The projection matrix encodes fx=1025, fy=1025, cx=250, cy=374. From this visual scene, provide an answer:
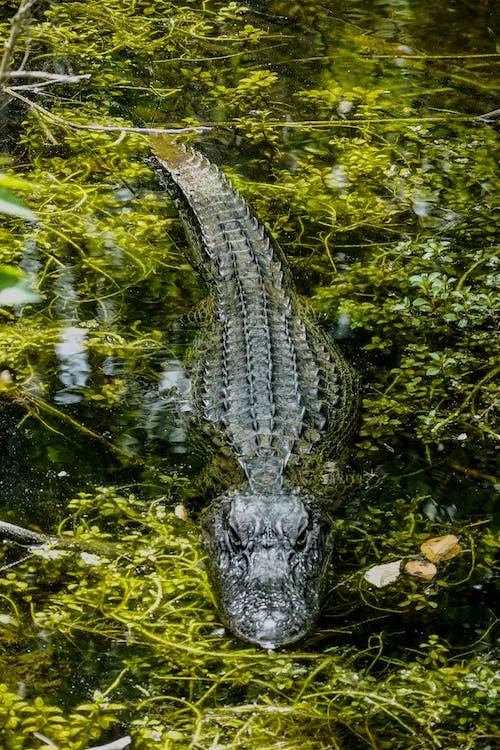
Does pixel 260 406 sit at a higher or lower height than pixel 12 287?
lower

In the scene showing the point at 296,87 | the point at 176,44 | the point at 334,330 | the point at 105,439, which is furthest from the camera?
the point at 176,44

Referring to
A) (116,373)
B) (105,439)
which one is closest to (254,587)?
(105,439)

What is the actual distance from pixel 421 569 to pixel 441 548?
0.15 meters

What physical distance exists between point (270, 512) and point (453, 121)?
4488 mm

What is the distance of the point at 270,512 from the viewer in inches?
161

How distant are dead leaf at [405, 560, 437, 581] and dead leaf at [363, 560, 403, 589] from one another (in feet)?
0.14

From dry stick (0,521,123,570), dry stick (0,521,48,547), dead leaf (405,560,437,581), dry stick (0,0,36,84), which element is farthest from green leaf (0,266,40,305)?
dead leaf (405,560,437,581)

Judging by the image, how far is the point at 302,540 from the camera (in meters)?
4.02

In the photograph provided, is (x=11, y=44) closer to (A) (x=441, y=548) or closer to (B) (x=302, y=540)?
(B) (x=302, y=540)

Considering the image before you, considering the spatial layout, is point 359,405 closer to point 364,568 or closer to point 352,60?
point 364,568

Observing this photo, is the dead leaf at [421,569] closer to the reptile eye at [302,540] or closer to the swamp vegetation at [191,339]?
the swamp vegetation at [191,339]

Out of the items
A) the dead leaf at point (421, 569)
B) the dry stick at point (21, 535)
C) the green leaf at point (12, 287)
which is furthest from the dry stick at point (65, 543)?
the green leaf at point (12, 287)

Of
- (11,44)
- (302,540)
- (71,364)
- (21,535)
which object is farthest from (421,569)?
(11,44)

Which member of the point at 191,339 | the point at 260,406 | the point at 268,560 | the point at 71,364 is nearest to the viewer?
the point at 268,560
